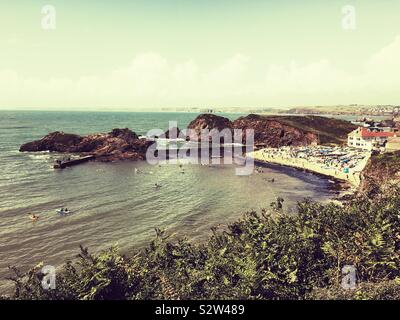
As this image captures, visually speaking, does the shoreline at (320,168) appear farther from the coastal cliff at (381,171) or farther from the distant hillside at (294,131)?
the distant hillside at (294,131)

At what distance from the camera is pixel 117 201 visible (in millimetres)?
54812

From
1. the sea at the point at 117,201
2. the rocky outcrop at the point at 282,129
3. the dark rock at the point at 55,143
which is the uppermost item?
the rocky outcrop at the point at 282,129

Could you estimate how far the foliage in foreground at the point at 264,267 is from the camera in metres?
19.1

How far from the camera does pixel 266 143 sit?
12725 centimetres

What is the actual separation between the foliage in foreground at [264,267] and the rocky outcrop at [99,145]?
75.3 meters

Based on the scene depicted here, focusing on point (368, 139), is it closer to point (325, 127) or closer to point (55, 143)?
point (325, 127)

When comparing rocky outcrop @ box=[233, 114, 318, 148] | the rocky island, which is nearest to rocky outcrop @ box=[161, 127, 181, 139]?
the rocky island

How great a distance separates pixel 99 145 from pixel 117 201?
5492cm

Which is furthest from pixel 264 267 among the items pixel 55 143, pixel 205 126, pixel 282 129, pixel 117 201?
pixel 205 126

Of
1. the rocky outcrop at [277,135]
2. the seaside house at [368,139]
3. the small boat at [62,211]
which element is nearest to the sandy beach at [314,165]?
the seaside house at [368,139]

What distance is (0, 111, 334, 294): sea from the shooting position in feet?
128

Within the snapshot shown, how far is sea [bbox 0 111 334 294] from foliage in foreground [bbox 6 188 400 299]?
14.9ft

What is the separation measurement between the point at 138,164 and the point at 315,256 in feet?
235
